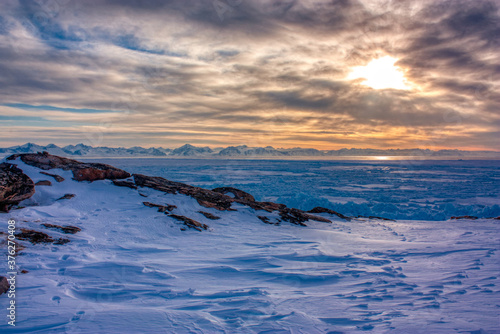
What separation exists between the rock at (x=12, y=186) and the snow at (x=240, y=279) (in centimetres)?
33

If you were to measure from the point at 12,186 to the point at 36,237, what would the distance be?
300 cm

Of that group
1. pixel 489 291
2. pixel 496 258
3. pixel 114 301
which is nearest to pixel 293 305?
pixel 114 301

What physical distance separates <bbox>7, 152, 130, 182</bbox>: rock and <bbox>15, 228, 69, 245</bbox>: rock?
396 cm

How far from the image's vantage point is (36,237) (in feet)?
17.1

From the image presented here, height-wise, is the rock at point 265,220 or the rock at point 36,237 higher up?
the rock at point 36,237

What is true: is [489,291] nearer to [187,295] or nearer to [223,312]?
[223,312]

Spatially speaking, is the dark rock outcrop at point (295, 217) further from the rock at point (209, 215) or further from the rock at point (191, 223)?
the rock at point (191, 223)

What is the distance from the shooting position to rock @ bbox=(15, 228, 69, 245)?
511cm

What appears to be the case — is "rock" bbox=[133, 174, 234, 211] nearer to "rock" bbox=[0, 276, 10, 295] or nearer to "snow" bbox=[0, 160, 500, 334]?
"snow" bbox=[0, 160, 500, 334]

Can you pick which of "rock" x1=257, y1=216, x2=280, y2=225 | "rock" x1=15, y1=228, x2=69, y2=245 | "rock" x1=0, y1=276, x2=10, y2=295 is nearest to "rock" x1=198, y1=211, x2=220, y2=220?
"rock" x1=257, y1=216, x2=280, y2=225

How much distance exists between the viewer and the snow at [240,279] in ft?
9.83

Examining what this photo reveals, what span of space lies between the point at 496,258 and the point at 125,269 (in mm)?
6642

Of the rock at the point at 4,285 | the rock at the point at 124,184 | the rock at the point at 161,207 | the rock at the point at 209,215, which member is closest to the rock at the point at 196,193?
the rock at the point at 124,184

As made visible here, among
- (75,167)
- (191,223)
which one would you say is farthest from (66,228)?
(75,167)
